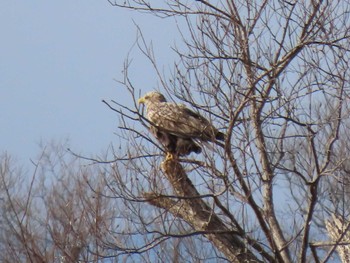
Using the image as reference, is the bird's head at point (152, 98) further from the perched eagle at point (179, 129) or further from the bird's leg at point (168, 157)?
the bird's leg at point (168, 157)

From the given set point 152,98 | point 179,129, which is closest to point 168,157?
point 179,129

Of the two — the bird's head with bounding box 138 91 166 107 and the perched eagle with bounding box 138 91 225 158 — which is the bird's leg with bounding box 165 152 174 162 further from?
the bird's head with bounding box 138 91 166 107

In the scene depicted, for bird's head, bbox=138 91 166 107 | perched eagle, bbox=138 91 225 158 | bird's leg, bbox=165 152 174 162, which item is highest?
bird's head, bbox=138 91 166 107

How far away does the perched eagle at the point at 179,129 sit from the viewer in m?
6.03

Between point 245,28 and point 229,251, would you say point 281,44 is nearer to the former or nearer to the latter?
point 245,28

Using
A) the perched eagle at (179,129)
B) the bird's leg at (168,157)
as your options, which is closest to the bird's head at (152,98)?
the perched eagle at (179,129)

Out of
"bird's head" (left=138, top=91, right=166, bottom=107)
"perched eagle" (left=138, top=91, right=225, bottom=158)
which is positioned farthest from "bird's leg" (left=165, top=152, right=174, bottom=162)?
"bird's head" (left=138, top=91, right=166, bottom=107)

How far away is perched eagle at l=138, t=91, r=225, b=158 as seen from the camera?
6.03 metres

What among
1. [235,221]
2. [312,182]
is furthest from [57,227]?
[312,182]

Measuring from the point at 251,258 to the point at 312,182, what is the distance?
0.98 metres

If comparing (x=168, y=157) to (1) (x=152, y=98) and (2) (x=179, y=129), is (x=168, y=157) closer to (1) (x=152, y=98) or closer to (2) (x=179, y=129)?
(2) (x=179, y=129)

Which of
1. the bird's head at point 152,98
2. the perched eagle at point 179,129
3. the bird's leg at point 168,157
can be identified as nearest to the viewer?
the perched eagle at point 179,129

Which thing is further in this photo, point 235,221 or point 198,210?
point 198,210

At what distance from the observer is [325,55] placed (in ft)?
20.1
